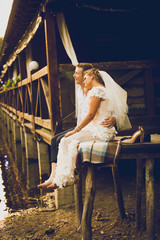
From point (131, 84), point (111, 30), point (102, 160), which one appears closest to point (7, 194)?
point (131, 84)

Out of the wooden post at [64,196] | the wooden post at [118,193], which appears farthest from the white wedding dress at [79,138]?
the wooden post at [64,196]

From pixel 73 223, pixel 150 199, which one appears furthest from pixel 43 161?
pixel 150 199

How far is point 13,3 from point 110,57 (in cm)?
383

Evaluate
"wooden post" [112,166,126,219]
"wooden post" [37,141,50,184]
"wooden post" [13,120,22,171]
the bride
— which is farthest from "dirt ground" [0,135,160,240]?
"wooden post" [13,120,22,171]

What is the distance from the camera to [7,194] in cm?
722

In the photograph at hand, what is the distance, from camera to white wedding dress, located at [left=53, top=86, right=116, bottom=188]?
3186 mm

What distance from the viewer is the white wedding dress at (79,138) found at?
3.19 metres

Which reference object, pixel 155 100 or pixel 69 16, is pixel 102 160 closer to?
pixel 155 100

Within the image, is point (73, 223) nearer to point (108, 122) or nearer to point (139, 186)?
point (139, 186)

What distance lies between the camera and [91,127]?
350 centimetres

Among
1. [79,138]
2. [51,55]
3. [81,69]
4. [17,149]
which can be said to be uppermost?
[51,55]

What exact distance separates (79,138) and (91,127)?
231mm

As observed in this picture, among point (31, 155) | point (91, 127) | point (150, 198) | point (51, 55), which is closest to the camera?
point (150, 198)

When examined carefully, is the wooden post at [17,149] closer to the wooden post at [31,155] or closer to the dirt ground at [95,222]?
the wooden post at [31,155]
